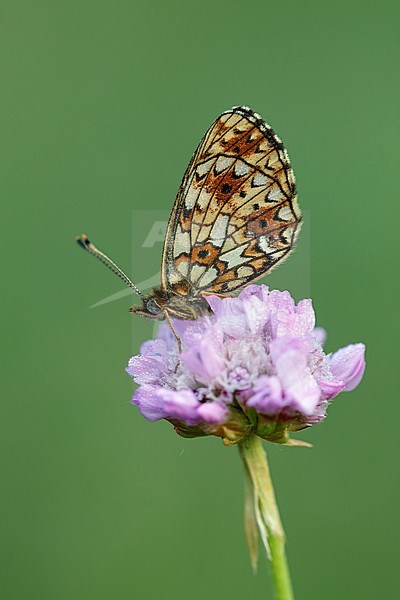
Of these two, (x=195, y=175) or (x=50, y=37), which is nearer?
(x=195, y=175)

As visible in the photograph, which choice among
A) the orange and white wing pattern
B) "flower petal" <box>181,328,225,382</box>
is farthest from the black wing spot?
"flower petal" <box>181,328,225,382</box>

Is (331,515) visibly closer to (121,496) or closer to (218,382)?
(121,496)

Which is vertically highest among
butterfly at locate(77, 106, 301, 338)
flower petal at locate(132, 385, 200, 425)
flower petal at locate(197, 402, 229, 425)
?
butterfly at locate(77, 106, 301, 338)

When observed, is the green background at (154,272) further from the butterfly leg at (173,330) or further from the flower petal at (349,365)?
the flower petal at (349,365)

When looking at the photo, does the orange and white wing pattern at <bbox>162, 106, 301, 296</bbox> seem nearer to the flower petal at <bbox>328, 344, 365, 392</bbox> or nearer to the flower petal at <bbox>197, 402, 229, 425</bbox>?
the flower petal at <bbox>328, 344, 365, 392</bbox>

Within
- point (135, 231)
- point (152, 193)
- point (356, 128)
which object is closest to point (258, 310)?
point (135, 231)

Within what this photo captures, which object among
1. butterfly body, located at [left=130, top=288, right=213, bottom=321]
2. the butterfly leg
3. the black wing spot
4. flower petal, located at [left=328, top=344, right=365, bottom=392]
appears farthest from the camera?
the black wing spot

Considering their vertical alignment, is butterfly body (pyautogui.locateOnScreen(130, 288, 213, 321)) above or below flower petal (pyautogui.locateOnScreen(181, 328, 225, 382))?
above
